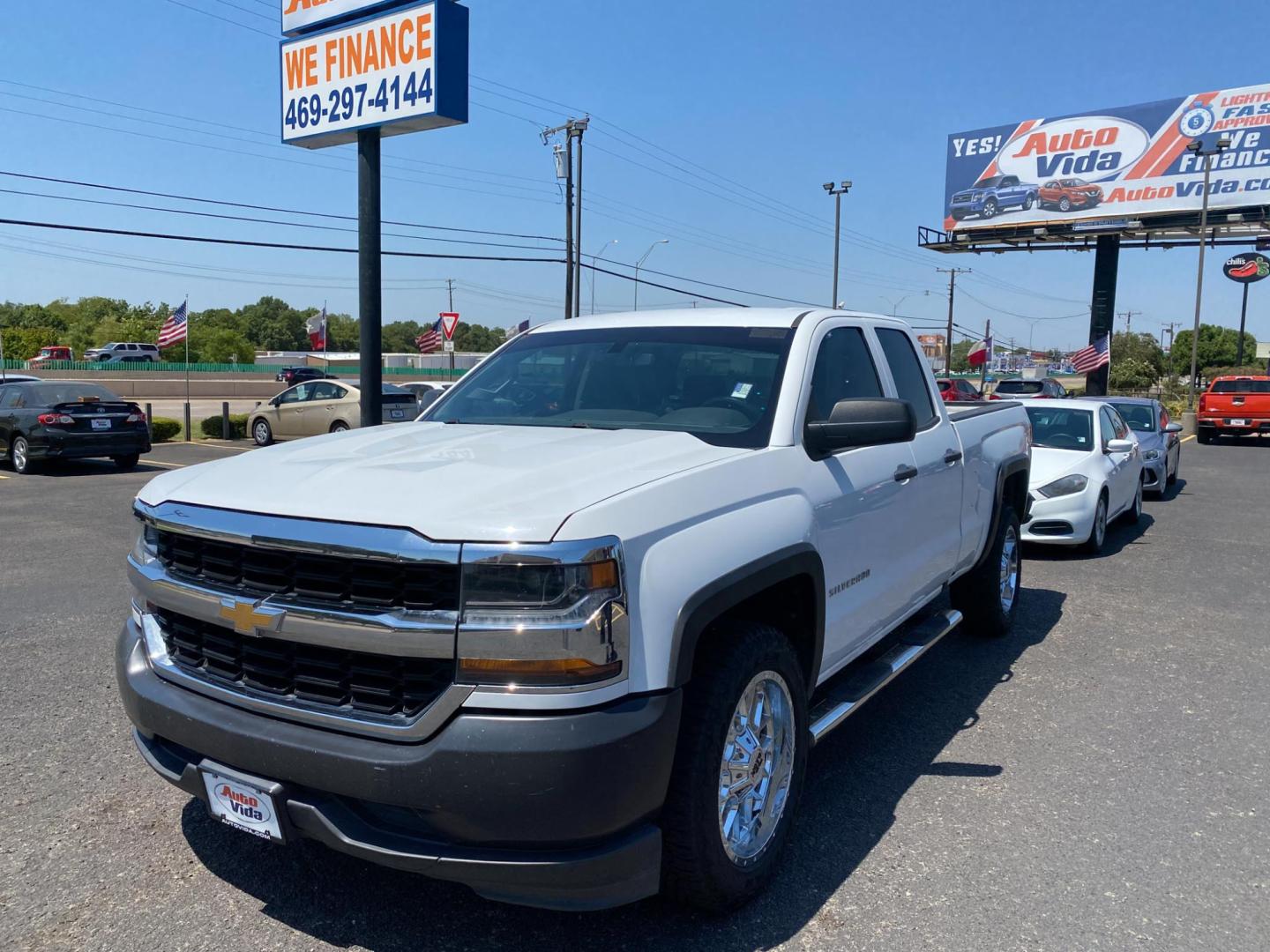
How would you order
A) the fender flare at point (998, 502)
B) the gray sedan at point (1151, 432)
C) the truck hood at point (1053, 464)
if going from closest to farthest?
1. the fender flare at point (998, 502)
2. the truck hood at point (1053, 464)
3. the gray sedan at point (1151, 432)

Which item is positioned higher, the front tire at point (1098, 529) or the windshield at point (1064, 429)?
the windshield at point (1064, 429)

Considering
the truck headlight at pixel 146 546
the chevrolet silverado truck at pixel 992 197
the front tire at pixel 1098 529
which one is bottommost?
the front tire at pixel 1098 529

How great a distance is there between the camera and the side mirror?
3.48 metres

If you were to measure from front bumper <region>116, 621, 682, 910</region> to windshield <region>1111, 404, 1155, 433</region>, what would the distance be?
501 inches

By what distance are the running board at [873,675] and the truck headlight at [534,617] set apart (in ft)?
4.29

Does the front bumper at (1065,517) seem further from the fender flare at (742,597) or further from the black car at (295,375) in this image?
the black car at (295,375)

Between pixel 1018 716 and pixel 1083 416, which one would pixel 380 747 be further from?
pixel 1083 416

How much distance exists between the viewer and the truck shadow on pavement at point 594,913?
2963 millimetres

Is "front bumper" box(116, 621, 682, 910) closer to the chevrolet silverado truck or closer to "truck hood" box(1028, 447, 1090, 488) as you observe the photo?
"truck hood" box(1028, 447, 1090, 488)

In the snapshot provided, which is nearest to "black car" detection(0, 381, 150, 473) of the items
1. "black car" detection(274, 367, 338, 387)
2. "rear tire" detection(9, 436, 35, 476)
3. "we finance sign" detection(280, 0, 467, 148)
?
"rear tire" detection(9, 436, 35, 476)

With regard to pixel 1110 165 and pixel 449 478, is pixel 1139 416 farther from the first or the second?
pixel 1110 165

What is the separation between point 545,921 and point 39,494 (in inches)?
492

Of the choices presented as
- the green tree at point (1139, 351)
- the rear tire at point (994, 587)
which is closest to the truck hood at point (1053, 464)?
the rear tire at point (994, 587)

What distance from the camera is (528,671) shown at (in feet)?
8.08
